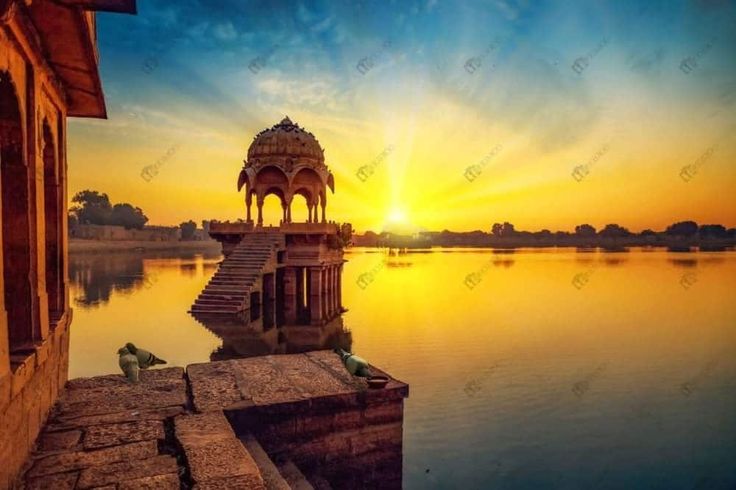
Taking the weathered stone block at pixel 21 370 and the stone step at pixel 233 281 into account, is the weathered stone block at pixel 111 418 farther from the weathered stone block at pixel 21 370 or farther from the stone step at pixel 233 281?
the stone step at pixel 233 281

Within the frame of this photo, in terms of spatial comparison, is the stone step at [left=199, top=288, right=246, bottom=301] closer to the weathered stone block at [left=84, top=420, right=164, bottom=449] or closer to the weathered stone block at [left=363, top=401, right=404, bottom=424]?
the weathered stone block at [left=363, top=401, right=404, bottom=424]

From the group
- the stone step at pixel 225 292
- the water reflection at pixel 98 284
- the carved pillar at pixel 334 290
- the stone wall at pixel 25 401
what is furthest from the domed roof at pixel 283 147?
the stone wall at pixel 25 401

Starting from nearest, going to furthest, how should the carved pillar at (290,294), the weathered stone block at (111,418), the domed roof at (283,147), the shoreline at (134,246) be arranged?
the weathered stone block at (111,418) < the carved pillar at (290,294) < the domed roof at (283,147) < the shoreline at (134,246)

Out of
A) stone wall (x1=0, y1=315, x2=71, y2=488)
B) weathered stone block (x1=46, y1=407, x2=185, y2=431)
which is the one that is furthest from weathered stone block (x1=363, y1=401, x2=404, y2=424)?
stone wall (x1=0, y1=315, x2=71, y2=488)

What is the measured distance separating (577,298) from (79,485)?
33.0m

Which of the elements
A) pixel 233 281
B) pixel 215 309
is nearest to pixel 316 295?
pixel 233 281

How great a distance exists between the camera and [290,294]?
22359 mm

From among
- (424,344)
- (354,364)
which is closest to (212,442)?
(354,364)

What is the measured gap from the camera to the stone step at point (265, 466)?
4777mm

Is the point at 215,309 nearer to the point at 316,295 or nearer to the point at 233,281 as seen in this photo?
the point at 233,281

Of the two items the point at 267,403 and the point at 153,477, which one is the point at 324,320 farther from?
the point at 153,477

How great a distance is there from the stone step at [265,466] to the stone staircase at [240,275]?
38.6 feet

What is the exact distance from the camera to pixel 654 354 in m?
17.8

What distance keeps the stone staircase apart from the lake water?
3.29 feet
